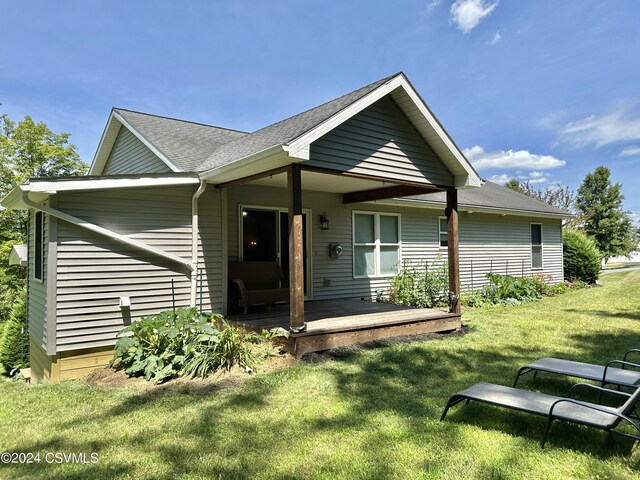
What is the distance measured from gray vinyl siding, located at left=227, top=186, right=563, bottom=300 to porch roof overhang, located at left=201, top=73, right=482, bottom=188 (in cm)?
161

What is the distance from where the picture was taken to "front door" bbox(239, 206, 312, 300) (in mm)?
7824

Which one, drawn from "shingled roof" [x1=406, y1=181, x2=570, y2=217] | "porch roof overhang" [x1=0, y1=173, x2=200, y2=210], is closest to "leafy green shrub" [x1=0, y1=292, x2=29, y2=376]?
"porch roof overhang" [x1=0, y1=173, x2=200, y2=210]

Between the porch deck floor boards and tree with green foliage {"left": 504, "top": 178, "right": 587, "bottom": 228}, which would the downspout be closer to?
the porch deck floor boards

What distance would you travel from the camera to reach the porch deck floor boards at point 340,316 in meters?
6.07

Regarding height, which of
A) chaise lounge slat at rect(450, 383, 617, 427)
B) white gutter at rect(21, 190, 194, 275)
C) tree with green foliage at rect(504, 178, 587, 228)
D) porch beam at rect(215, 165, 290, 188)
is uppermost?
tree with green foliage at rect(504, 178, 587, 228)

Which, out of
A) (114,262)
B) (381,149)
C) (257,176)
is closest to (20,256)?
(114,262)

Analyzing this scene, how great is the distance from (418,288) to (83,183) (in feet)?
24.2

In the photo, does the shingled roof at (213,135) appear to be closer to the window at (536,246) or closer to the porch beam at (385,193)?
the porch beam at (385,193)

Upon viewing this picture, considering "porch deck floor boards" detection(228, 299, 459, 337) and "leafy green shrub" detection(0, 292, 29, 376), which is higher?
"porch deck floor boards" detection(228, 299, 459, 337)

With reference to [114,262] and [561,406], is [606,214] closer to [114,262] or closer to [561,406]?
[561,406]

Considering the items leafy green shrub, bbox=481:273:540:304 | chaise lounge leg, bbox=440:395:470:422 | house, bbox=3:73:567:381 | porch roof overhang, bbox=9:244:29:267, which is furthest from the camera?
leafy green shrub, bbox=481:273:540:304

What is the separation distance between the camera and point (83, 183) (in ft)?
17.6

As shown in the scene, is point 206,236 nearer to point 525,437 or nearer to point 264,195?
point 264,195

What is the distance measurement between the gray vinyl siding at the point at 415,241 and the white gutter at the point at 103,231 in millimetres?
1375
